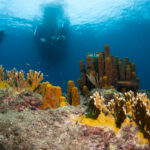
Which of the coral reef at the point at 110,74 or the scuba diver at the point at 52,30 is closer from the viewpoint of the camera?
the coral reef at the point at 110,74

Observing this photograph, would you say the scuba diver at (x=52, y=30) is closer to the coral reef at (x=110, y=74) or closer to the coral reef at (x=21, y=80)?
the coral reef at (x=110, y=74)

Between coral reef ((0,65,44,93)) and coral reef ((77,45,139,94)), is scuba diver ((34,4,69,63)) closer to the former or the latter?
coral reef ((77,45,139,94))

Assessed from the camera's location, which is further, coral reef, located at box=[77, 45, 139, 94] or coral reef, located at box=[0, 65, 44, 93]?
coral reef, located at box=[77, 45, 139, 94]

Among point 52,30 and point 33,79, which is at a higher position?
point 52,30

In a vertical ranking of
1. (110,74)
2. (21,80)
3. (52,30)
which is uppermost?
(52,30)

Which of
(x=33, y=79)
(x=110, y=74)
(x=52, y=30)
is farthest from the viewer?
(x=52, y=30)

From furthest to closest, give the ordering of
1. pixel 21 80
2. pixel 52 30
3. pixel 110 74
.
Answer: pixel 52 30 → pixel 110 74 → pixel 21 80

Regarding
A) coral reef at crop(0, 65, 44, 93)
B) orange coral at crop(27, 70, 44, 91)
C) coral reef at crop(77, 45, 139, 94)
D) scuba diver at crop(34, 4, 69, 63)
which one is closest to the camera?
coral reef at crop(0, 65, 44, 93)

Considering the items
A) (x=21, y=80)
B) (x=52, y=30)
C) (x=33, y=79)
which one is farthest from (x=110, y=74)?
(x=52, y=30)

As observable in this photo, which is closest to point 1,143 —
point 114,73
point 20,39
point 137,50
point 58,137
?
point 58,137

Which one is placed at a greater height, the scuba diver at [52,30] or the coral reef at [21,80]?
the scuba diver at [52,30]

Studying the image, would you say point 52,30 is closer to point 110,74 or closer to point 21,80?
point 110,74

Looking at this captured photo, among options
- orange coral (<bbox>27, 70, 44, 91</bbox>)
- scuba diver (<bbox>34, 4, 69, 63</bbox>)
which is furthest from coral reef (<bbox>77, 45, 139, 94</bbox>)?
scuba diver (<bbox>34, 4, 69, 63</bbox>)

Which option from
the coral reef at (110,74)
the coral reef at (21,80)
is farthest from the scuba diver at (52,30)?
the coral reef at (21,80)
